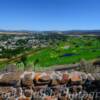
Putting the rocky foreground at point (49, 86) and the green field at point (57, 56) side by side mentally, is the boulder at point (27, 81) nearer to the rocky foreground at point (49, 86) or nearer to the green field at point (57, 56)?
the rocky foreground at point (49, 86)

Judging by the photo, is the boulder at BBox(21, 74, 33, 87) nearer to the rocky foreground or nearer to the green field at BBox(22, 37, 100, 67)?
the rocky foreground

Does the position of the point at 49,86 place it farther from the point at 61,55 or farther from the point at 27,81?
the point at 61,55

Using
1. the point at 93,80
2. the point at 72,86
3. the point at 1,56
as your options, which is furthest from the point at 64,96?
the point at 1,56

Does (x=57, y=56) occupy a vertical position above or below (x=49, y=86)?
below

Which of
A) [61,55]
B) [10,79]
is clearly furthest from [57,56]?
[10,79]

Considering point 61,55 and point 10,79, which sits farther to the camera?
point 61,55

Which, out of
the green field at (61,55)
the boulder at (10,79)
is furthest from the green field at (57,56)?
the boulder at (10,79)

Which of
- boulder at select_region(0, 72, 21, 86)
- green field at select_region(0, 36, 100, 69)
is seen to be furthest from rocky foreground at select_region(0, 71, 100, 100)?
green field at select_region(0, 36, 100, 69)

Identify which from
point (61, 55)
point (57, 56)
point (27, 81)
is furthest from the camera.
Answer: point (61, 55)
